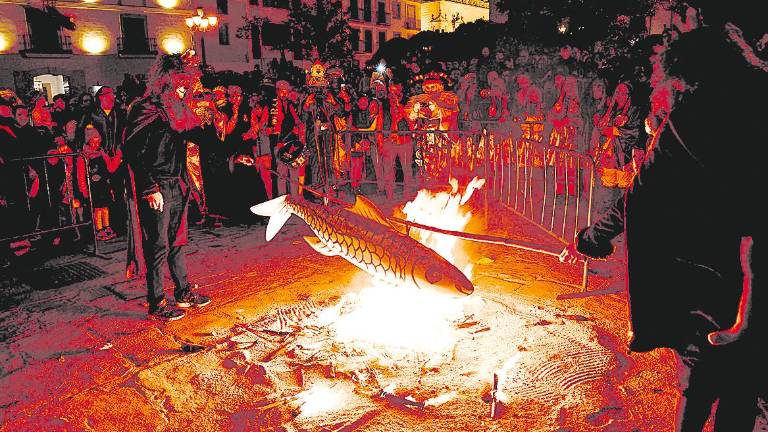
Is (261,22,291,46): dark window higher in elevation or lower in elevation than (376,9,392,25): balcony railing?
lower

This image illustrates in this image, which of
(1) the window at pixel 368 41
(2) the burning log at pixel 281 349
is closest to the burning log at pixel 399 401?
(2) the burning log at pixel 281 349

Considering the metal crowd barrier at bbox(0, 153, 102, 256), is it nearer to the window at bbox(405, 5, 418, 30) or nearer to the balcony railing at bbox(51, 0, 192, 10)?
the balcony railing at bbox(51, 0, 192, 10)

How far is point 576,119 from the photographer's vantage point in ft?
37.8

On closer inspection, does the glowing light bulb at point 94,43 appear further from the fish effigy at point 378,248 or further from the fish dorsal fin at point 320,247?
the fish dorsal fin at point 320,247

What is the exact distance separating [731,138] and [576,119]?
10.0 meters

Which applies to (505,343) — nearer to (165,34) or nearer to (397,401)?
(397,401)

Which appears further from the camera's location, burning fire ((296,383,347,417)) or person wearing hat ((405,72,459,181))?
person wearing hat ((405,72,459,181))

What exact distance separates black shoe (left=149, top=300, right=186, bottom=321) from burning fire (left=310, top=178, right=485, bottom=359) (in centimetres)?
147

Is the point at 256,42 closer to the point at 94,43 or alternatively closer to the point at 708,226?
the point at 94,43

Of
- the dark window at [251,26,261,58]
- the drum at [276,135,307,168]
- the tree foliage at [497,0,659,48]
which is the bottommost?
the drum at [276,135,307,168]

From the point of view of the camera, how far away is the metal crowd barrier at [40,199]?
8.04 metres

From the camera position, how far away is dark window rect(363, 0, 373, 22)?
220 feet

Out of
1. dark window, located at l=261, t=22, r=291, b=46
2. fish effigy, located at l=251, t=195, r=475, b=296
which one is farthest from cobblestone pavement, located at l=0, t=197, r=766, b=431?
dark window, located at l=261, t=22, r=291, b=46

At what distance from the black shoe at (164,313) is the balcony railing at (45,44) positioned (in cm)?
3807
